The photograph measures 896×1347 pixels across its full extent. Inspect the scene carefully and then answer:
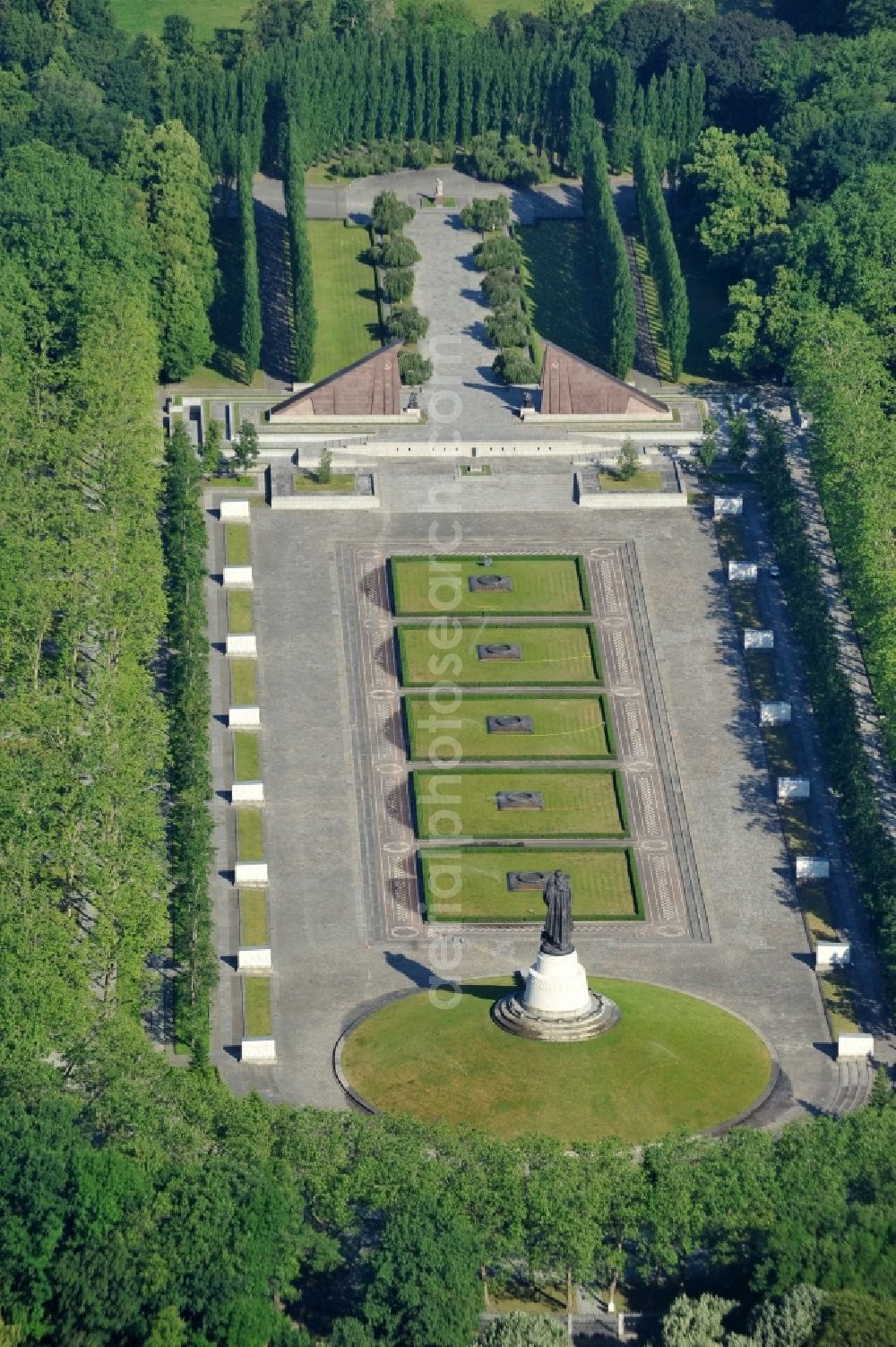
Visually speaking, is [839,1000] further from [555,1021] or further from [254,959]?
[254,959]

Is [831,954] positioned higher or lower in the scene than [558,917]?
lower

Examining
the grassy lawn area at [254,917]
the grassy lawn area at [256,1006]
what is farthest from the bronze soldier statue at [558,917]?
the grassy lawn area at [254,917]

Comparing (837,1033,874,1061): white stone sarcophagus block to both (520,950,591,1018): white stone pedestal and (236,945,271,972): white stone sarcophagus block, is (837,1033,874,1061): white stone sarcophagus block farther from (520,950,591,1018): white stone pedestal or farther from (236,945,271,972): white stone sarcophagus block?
(236,945,271,972): white stone sarcophagus block

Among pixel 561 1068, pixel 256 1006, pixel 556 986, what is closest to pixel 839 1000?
pixel 556 986

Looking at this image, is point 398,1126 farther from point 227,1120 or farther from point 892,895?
point 892,895

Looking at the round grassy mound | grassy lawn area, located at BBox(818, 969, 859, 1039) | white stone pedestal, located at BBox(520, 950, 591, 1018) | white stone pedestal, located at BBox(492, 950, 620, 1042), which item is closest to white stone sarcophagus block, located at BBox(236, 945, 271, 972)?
the round grassy mound

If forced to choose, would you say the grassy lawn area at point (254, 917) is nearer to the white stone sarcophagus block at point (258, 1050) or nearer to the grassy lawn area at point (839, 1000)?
the white stone sarcophagus block at point (258, 1050)
